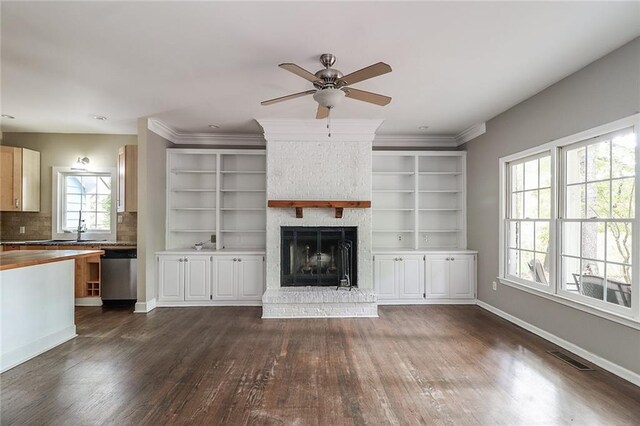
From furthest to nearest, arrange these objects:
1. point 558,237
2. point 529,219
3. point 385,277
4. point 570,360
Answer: point 385,277, point 529,219, point 558,237, point 570,360

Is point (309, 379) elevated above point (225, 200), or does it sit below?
below

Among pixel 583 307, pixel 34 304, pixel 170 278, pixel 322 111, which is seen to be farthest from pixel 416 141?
pixel 34 304

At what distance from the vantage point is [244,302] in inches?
189

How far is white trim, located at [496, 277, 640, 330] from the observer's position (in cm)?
250

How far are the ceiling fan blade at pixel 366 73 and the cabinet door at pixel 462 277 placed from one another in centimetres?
357

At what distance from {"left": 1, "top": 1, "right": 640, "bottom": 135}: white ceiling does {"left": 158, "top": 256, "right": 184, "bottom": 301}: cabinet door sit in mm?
2251

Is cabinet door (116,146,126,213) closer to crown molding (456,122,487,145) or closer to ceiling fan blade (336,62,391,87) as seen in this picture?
ceiling fan blade (336,62,391,87)

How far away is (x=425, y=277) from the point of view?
4.90 metres

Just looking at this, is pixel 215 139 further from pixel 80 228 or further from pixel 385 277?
pixel 385 277

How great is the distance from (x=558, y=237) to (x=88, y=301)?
21.4ft

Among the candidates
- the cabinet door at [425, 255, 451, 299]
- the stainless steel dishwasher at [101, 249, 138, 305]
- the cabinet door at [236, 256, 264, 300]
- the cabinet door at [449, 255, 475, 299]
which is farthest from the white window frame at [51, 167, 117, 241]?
the cabinet door at [449, 255, 475, 299]

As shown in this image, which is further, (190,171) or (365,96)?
(190,171)

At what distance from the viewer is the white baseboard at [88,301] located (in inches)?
188

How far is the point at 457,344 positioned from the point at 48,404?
145 inches
